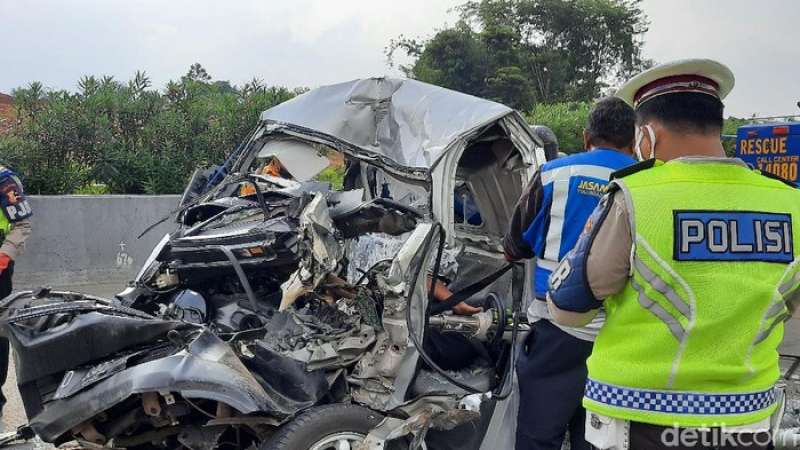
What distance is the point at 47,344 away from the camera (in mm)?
2693

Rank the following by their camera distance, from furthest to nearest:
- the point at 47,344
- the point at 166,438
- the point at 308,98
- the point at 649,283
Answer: the point at 308,98, the point at 166,438, the point at 47,344, the point at 649,283

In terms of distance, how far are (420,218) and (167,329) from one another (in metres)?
1.22

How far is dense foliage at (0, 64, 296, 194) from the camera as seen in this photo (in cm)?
827

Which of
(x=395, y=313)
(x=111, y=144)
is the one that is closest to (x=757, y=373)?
(x=395, y=313)

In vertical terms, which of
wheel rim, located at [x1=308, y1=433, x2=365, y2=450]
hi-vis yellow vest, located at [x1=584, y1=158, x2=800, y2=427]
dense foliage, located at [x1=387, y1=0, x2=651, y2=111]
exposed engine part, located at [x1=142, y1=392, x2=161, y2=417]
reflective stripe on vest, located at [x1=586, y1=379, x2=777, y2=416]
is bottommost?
Result: wheel rim, located at [x1=308, y1=433, x2=365, y2=450]

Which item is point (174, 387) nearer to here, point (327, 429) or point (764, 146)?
point (327, 429)

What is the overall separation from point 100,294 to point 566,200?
621 centimetres

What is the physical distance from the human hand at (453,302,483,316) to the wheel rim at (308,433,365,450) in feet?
3.03

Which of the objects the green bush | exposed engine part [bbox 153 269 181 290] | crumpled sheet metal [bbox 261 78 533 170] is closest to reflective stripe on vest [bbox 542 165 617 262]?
crumpled sheet metal [bbox 261 78 533 170]

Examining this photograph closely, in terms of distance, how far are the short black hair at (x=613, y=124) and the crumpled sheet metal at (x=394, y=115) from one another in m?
0.67

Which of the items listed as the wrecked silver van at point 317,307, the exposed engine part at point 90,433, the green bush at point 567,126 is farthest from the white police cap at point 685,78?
the green bush at point 567,126

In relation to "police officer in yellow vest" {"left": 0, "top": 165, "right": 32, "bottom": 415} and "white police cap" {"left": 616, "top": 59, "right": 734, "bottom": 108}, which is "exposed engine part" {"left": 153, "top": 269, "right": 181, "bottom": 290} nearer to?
"police officer in yellow vest" {"left": 0, "top": 165, "right": 32, "bottom": 415}

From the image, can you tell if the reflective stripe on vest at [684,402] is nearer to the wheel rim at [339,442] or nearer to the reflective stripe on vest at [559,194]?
the reflective stripe on vest at [559,194]

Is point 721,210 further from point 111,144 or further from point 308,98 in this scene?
point 111,144
